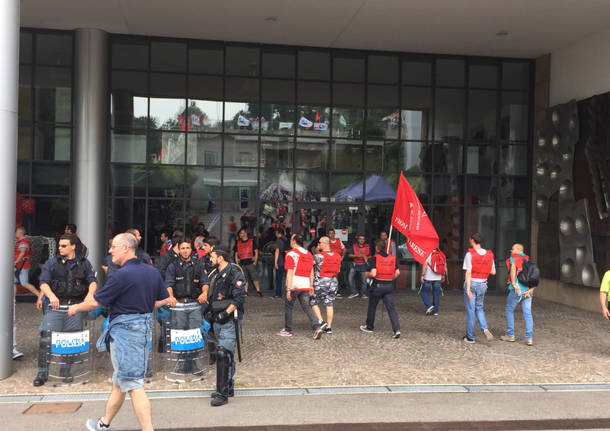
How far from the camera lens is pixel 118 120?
16.1 m

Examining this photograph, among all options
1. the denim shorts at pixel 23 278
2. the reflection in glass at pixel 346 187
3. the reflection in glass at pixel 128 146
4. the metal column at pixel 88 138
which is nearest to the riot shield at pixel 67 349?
the denim shorts at pixel 23 278

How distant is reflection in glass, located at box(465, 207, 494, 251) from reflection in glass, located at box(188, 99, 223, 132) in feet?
24.4

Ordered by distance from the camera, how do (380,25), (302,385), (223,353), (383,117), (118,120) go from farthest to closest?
(383,117), (118,120), (380,25), (302,385), (223,353)

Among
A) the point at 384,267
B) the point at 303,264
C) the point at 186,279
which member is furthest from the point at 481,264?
the point at 186,279

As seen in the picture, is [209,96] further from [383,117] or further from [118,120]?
[383,117]

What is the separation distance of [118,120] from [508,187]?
10954mm

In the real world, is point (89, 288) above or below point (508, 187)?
below

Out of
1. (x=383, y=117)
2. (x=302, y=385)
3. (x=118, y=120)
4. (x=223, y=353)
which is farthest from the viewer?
(x=383, y=117)

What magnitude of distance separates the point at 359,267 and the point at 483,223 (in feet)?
13.6

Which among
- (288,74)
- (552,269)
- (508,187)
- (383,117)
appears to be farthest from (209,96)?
(552,269)

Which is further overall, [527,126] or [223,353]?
[527,126]

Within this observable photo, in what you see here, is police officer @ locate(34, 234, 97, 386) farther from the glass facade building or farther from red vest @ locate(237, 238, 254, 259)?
the glass facade building

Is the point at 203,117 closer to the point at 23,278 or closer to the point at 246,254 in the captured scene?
the point at 246,254

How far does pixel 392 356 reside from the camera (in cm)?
904
